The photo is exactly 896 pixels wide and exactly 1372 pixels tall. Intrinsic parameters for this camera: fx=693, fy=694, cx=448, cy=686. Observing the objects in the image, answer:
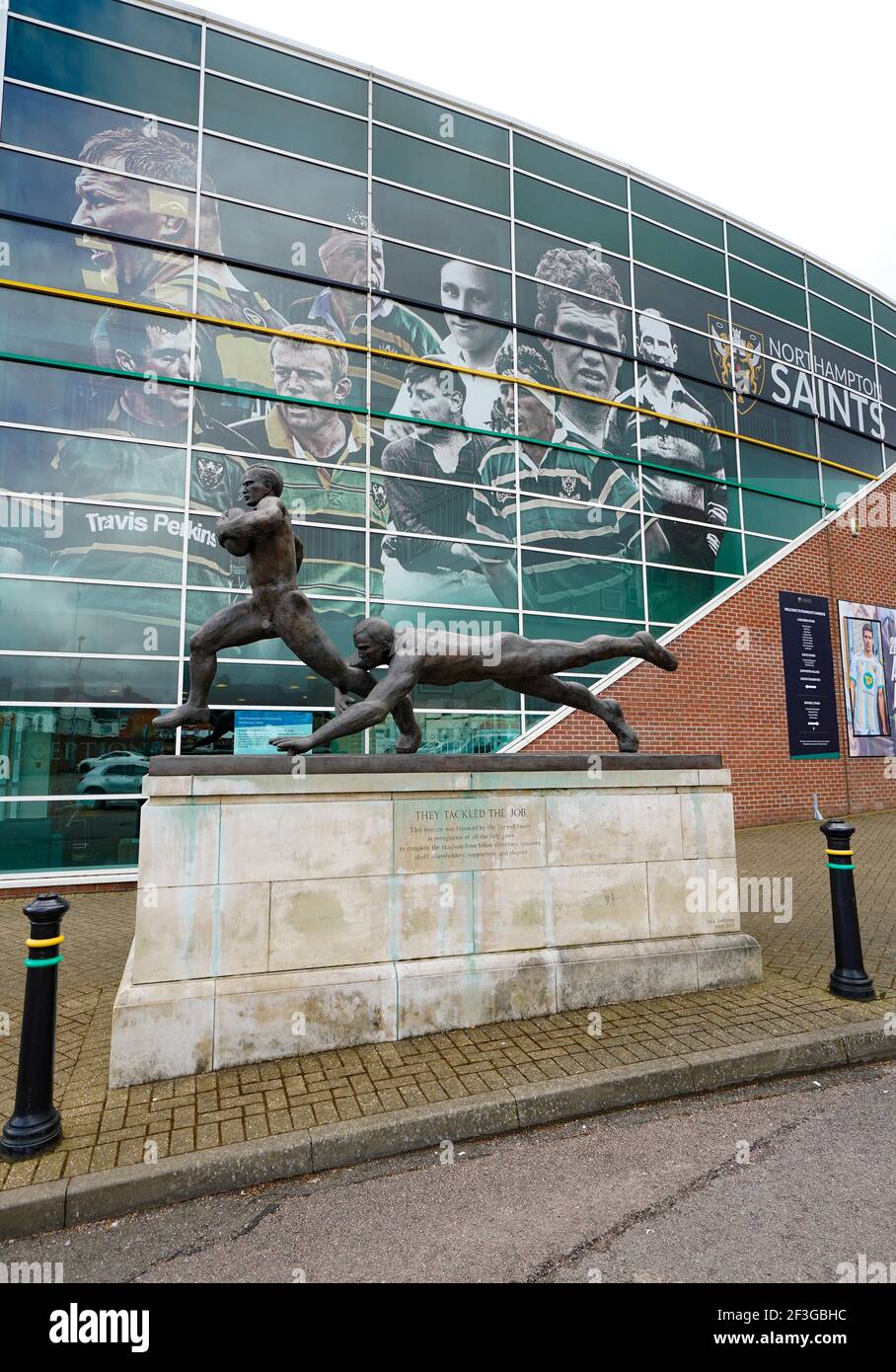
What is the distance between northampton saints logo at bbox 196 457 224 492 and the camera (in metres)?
10.2

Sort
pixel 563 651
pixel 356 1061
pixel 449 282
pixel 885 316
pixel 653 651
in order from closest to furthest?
pixel 356 1061 → pixel 563 651 → pixel 653 651 → pixel 449 282 → pixel 885 316

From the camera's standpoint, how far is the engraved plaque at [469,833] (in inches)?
175

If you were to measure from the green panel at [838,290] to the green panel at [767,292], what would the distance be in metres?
0.76

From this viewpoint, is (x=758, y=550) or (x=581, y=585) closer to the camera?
(x=581, y=585)

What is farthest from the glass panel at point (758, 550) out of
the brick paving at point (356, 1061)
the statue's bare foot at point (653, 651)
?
the statue's bare foot at point (653, 651)

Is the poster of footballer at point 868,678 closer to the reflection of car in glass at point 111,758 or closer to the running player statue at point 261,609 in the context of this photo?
the running player statue at point 261,609

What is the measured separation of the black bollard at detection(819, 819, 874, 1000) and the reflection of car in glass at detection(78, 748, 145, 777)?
8268mm

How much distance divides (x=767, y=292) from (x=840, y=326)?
2.73 m

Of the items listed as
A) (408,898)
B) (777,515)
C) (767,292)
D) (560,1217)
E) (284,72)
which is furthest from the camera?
(767,292)

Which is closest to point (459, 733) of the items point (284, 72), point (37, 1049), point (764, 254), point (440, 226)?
point (37, 1049)

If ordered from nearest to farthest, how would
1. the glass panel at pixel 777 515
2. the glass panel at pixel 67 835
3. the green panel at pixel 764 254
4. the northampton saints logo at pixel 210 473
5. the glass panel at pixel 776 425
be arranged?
the glass panel at pixel 67 835 < the northampton saints logo at pixel 210 473 < the glass panel at pixel 777 515 < the glass panel at pixel 776 425 < the green panel at pixel 764 254

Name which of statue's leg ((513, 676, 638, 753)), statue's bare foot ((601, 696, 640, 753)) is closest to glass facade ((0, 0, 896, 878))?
statue's leg ((513, 676, 638, 753))

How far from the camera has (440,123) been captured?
12.6 metres

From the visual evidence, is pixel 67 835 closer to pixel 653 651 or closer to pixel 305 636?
pixel 305 636
